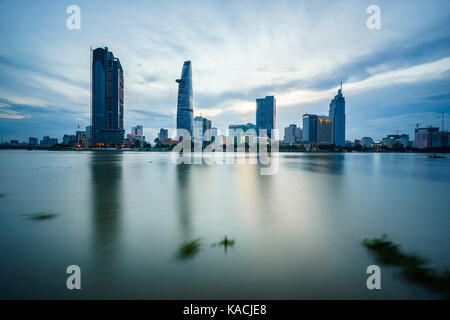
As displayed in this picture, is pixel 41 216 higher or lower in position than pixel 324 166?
lower

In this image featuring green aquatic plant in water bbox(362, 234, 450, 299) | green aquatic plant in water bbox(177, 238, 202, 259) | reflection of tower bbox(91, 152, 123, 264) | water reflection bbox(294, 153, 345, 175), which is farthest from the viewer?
water reflection bbox(294, 153, 345, 175)

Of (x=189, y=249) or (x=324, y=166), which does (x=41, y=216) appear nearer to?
(x=189, y=249)

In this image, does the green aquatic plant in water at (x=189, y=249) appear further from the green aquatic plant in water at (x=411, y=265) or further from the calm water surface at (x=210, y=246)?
the green aquatic plant in water at (x=411, y=265)

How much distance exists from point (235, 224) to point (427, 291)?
577 centimetres

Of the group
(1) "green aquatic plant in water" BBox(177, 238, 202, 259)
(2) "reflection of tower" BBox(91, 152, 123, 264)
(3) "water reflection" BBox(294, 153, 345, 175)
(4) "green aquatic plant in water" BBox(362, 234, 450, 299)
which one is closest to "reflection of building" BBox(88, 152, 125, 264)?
(2) "reflection of tower" BBox(91, 152, 123, 264)

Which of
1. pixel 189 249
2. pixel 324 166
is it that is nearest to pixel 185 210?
pixel 189 249

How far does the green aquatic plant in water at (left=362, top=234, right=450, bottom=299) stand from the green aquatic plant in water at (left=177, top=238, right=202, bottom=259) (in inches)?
217

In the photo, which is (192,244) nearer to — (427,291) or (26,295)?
(26,295)

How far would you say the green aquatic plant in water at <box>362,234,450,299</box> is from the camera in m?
4.65

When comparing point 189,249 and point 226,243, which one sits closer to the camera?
point 189,249

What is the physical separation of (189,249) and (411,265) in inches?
252

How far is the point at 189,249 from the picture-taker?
627 centimetres

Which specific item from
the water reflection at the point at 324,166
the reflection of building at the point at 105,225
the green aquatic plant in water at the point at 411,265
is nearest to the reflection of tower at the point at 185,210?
the reflection of building at the point at 105,225

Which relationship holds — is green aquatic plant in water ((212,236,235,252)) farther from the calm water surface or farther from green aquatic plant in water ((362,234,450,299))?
green aquatic plant in water ((362,234,450,299))
